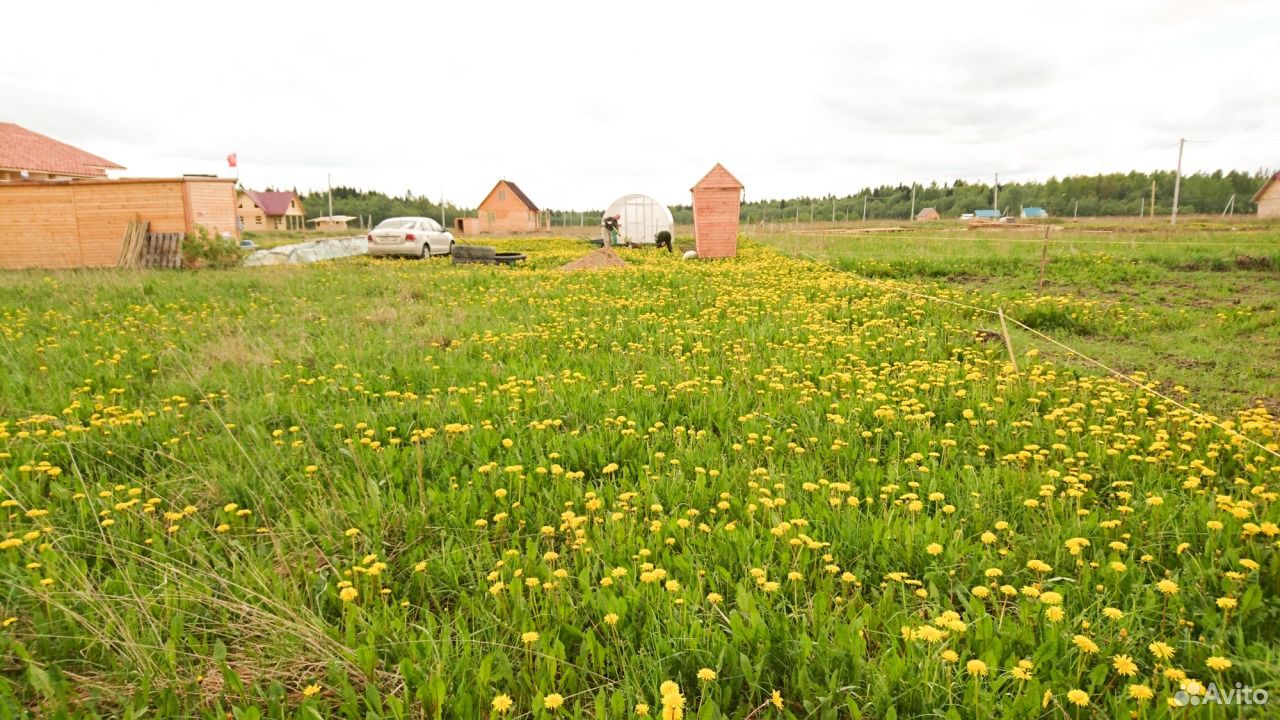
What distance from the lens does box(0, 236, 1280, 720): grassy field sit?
2064 millimetres

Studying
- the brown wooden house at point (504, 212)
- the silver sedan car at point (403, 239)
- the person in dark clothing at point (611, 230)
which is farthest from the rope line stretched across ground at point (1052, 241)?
the brown wooden house at point (504, 212)

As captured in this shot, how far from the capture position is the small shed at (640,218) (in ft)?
103

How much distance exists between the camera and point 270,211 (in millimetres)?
67562

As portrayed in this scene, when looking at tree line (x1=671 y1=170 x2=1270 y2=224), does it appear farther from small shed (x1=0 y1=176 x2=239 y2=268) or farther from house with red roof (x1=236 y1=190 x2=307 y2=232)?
small shed (x1=0 y1=176 x2=239 y2=268)

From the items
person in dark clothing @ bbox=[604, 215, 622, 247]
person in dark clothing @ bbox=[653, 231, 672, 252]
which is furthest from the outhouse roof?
person in dark clothing @ bbox=[604, 215, 622, 247]

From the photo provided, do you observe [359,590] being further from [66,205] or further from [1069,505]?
[66,205]

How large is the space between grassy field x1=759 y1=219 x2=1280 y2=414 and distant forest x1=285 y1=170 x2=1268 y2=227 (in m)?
54.3

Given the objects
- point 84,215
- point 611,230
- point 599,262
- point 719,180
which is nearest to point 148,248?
point 84,215

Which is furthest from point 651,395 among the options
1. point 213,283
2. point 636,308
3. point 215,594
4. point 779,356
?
point 213,283

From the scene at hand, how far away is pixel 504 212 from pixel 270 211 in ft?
103

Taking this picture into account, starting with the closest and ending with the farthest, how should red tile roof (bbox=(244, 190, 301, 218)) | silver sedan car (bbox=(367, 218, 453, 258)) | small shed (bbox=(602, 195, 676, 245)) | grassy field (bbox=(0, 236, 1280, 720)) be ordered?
grassy field (bbox=(0, 236, 1280, 720)), silver sedan car (bbox=(367, 218, 453, 258)), small shed (bbox=(602, 195, 676, 245)), red tile roof (bbox=(244, 190, 301, 218))

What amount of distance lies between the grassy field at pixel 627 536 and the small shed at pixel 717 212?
12753mm

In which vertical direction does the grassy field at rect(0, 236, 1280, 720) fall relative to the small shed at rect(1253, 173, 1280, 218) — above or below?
below

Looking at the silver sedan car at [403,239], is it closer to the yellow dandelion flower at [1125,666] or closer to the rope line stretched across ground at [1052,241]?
the rope line stretched across ground at [1052,241]
